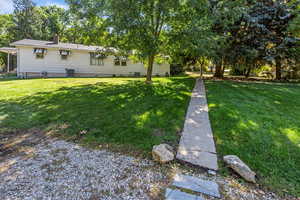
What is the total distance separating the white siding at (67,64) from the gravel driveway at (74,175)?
14.2m

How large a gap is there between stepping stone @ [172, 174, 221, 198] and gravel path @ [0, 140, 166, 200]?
0.77 ft

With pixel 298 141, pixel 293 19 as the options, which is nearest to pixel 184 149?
pixel 298 141

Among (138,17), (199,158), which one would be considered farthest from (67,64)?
(199,158)

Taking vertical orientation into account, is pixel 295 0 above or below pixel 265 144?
above

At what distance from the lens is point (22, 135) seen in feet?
11.3

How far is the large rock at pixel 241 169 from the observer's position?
2228mm

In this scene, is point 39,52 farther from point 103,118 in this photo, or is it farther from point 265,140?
point 265,140

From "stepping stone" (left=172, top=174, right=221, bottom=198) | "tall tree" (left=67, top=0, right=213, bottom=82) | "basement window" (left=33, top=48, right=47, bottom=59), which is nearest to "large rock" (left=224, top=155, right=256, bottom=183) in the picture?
"stepping stone" (left=172, top=174, right=221, bottom=198)

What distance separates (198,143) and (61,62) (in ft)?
51.6

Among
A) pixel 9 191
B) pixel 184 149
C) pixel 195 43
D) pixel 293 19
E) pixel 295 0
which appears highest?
pixel 295 0

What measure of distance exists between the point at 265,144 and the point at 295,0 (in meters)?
13.7

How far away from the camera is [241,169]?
90.7 inches

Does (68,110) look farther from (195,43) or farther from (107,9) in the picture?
(195,43)

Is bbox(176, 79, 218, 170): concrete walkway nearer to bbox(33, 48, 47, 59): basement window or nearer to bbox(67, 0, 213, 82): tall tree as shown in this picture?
bbox(67, 0, 213, 82): tall tree
